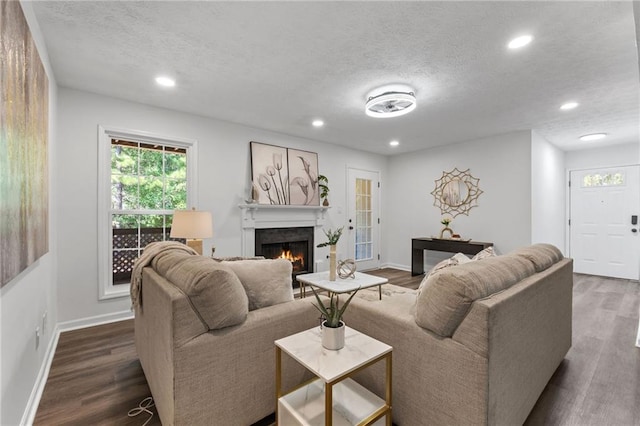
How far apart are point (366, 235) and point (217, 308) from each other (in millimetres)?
Result: 4869

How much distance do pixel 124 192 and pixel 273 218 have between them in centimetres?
197

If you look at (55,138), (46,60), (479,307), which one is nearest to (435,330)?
(479,307)

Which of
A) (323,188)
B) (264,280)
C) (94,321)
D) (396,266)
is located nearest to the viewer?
(264,280)

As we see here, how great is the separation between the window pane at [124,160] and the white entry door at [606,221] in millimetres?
7686

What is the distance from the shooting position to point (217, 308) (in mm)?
1454

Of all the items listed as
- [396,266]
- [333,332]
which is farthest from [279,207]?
[333,332]

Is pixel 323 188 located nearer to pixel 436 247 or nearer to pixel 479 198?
pixel 436 247

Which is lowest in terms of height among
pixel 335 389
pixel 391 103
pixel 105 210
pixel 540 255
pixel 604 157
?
pixel 335 389

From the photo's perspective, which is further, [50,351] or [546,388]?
[50,351]

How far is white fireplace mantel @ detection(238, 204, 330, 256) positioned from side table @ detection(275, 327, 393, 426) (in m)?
2.92

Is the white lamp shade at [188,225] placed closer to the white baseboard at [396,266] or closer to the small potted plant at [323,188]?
the small potted plant at [323,188]

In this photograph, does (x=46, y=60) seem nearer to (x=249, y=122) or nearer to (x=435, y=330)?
(x=249, y=122)

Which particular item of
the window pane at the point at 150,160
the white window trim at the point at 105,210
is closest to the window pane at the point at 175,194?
the window pane at the point at 150,160

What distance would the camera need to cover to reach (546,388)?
204 cm
